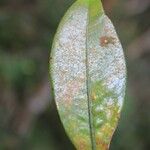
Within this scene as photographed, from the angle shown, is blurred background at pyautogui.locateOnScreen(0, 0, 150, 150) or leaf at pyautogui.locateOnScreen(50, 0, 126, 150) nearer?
leaf at pyautogui.locateOnScreen(50, 0, 126, 150)

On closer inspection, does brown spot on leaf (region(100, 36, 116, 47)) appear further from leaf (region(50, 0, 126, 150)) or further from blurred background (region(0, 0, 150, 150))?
blurred background (region(0, 0, 150, 150))

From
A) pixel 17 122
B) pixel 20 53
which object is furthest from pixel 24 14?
pixel 17 122

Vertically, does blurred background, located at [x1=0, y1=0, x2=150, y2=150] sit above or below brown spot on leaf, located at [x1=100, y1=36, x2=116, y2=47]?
below

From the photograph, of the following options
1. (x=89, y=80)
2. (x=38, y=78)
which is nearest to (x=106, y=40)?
(x=89, y=80)

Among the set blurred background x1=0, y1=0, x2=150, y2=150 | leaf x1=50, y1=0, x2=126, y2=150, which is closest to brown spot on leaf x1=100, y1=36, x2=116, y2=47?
leaf x1=50, y1=0, x2=126, y2=150

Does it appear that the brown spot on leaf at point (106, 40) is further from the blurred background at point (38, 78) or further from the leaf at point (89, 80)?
the blurred background at point (38, 78)

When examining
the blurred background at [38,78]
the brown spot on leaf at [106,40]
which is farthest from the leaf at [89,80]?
the blurred background at [38,78]

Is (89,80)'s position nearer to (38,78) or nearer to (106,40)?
(106,40)

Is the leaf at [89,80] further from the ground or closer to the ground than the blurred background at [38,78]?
further from the ground
